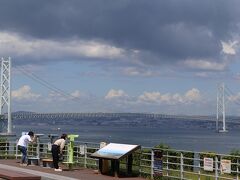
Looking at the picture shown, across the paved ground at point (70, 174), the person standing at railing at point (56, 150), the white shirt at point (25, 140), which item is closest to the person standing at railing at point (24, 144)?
the white shirt at point (25, 140)

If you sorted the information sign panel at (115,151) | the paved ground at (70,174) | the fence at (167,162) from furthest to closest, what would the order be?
the information sign panel at (115,151) → the paved ground at (70,174) → the fence at (167,162)

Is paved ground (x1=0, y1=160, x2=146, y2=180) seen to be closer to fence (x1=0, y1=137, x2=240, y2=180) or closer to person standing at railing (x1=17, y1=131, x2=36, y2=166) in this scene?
fence (x1=0, y1=137, x2=240, y2=180)

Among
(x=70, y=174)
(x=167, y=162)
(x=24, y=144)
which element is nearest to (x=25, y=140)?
(x=24, y=144)

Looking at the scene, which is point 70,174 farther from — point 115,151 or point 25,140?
point 25,140

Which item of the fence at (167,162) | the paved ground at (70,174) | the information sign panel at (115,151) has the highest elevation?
the information sign panel at (115,151)

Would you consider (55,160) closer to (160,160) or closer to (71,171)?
(71,171)

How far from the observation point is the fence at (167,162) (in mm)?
14984

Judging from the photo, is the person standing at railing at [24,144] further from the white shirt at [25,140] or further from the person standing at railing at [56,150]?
the person standing at railing at [56,150]

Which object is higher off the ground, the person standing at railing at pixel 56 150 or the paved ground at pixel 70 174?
the person standing at railing at pixel 56 150

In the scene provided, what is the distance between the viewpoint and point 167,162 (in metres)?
16.6

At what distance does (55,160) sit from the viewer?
19.2 m

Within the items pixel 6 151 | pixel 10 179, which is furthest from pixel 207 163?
pixel 6 151

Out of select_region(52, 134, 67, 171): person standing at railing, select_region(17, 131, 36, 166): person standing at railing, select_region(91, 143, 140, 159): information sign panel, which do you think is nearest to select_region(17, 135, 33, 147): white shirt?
select_region(17, 131, 36, 166): person standing at railing

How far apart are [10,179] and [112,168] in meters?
3.68
